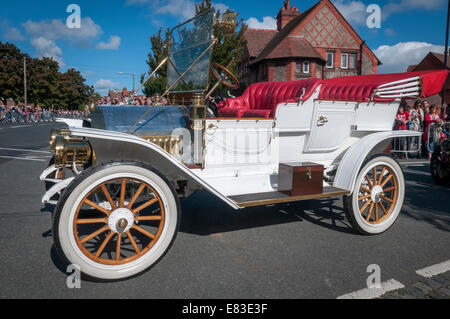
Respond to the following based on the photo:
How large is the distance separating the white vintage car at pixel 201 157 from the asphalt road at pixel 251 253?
24cm

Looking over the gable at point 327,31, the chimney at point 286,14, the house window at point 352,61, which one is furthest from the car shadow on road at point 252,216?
the chimney at point 286,14

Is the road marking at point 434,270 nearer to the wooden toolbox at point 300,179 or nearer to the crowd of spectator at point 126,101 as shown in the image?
the wooden toolbox at point 300,179

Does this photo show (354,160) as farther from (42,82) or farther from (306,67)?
(42,82)

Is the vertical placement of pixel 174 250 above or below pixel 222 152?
below

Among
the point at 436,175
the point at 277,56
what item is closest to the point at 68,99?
the point at 277,56

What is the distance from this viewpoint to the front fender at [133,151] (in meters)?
2.31

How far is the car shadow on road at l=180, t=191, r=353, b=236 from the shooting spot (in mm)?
3557

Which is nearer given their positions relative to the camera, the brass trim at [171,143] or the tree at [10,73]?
the brass trim at [171,143]

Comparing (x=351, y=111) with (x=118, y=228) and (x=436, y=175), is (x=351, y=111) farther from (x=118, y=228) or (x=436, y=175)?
(x=436, y=175)

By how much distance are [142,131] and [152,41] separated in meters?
14.4

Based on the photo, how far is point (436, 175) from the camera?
578 centimetres

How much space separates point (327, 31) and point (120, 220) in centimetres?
2986

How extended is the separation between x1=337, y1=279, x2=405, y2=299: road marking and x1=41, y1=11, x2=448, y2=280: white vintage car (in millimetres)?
933

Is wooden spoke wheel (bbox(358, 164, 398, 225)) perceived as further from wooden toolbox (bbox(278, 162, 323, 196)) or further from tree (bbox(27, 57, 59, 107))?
tree (bbox(27, 57, 59, 107))
